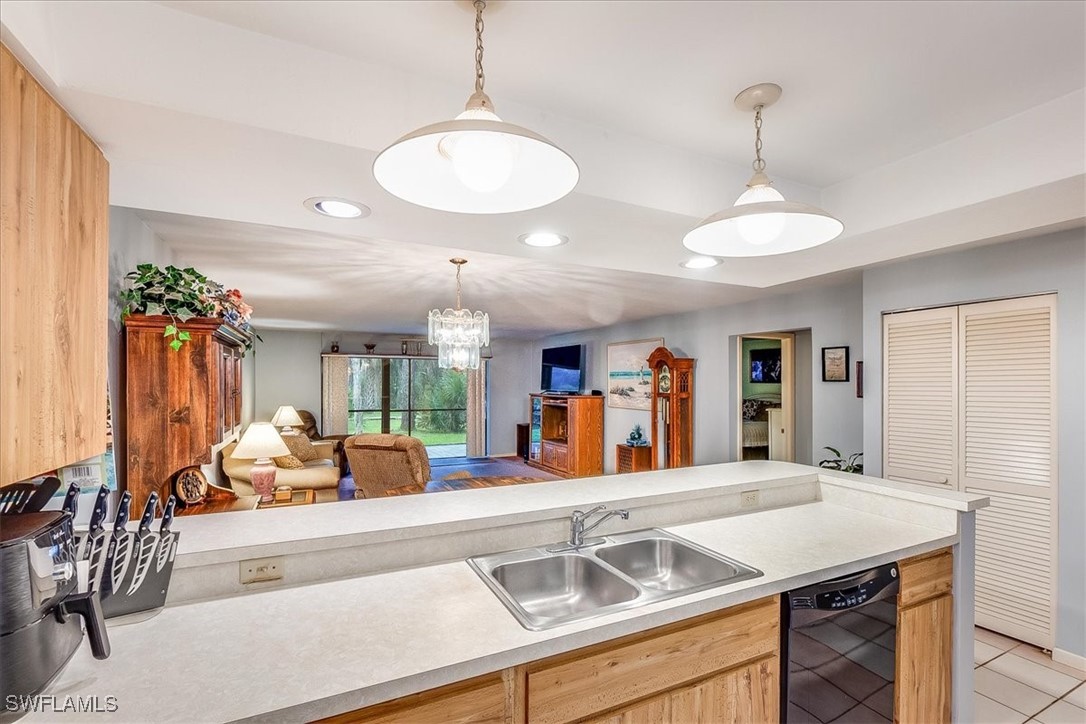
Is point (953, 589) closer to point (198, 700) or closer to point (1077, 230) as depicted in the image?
point (1077, 230)

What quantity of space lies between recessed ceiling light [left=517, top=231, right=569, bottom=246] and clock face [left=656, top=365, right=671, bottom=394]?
144 inches

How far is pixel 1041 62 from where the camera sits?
1.45 m

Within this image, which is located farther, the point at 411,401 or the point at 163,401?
the point at 411,401

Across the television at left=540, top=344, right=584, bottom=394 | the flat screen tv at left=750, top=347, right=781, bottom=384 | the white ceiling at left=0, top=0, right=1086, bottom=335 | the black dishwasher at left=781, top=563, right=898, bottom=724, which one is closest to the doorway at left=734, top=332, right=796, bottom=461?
the flat screen tv at left=750, top=347, right=781, bottom=384

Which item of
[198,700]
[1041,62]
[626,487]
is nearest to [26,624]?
[198,700]

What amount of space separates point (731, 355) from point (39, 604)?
510 cm

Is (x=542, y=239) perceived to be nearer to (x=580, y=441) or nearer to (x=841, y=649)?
(x=841, y=649)

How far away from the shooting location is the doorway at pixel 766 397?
16.5 ft

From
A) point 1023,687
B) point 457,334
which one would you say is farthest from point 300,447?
point 1023,687

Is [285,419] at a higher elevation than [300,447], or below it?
higher

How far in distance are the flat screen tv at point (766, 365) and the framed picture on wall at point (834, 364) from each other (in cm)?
119

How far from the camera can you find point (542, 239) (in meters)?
2.21

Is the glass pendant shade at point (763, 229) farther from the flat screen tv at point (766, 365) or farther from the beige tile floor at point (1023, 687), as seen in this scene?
the flat screen tv at point (766, 365)

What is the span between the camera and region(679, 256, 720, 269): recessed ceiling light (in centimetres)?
261
